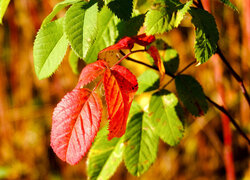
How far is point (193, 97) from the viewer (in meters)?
0.67

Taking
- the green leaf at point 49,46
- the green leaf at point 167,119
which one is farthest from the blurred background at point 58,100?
the green leaf at point 49,46

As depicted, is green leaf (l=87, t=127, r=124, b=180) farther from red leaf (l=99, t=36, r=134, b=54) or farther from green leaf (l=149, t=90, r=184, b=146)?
red leaf (l=99, t=36, r=134, b=54)

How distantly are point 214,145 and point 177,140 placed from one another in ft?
5.88

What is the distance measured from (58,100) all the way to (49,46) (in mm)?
2174

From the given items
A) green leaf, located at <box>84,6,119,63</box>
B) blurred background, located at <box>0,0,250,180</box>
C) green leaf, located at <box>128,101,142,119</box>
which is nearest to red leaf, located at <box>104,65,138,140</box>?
green leaf, located at <box>84,6,119,63</box>

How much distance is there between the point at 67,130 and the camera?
1.56 ft

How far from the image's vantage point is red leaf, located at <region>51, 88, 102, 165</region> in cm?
46

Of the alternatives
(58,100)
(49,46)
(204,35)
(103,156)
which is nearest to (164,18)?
(204,35)

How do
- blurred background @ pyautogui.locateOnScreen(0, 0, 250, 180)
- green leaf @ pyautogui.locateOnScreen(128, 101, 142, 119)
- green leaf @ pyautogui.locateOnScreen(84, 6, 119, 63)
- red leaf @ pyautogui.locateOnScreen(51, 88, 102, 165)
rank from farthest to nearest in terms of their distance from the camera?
blurred background @ pyautogui.locateOnScreen(0, 0, 250, 180) < green leaf @ pyautogui.locateOnScreen(128, 101, 142, 119) < green leaf @ pyautogui.locateOnScreen(84, 6, 119, 63) < red leaf @ pyautogui.locateOnScreen(51, 88, 102, 165)

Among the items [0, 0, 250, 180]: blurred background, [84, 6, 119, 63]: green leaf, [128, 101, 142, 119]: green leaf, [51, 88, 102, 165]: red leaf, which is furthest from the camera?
[0, 0, 250, 180]: blurred background

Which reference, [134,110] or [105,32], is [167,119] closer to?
[134,110]

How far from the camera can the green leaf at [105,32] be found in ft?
2.00

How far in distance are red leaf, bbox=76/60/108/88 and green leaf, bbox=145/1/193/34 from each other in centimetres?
10

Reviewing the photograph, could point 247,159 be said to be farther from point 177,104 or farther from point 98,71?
point 98,71
